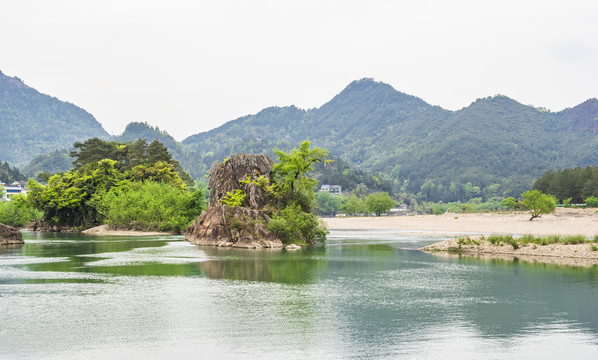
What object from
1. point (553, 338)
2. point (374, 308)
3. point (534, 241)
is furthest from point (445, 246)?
point (553, 338)

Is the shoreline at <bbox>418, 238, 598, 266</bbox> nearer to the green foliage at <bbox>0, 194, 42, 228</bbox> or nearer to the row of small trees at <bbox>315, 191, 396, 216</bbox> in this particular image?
the green foliage at <bbox>0, 194, 42, 228</bbox>

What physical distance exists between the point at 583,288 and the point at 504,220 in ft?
228

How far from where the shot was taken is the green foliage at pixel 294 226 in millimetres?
56594

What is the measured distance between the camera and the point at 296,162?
6231 cm

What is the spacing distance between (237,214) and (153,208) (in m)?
25.8

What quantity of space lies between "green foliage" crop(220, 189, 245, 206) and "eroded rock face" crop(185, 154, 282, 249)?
623 millimetres

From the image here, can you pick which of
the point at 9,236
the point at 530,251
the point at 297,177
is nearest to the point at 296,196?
the point at 297,177

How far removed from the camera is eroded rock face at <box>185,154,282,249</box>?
56281mm

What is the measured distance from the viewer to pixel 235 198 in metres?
60.8

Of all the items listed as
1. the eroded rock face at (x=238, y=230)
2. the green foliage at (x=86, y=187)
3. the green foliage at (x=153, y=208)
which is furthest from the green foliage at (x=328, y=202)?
the eroded rock face at (x=238, y=230)

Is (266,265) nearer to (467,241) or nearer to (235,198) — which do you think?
(467,241)

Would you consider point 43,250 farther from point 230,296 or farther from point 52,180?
point 52,180

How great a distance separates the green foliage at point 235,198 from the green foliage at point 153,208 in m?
19.9

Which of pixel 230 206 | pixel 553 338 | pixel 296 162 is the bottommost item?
pixel 553 338
